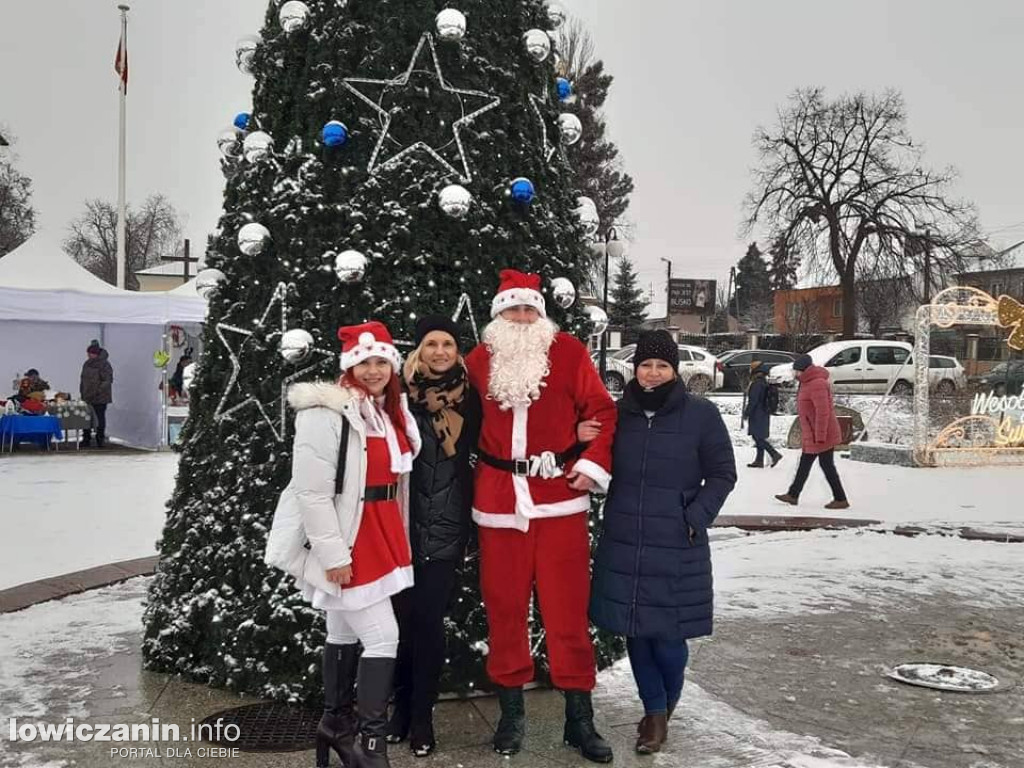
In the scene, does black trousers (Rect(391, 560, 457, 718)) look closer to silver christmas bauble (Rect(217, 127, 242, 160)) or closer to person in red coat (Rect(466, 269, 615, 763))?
person in red coat (Rect(466, 269, 615, 763))

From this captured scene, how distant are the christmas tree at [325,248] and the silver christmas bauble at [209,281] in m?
0.01

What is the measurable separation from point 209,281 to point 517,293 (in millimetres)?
1535

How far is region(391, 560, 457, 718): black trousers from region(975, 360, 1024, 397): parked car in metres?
12.5

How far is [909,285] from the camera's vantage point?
132 ft

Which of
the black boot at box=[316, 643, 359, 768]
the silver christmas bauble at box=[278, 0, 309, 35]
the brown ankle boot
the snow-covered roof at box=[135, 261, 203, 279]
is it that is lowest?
the brown ankle boot

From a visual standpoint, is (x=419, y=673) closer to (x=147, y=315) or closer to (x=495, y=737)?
(x=495, y=737)

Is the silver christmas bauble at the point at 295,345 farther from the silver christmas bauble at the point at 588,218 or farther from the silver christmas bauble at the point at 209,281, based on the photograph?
the silver christmas bauble at the point at 588,218

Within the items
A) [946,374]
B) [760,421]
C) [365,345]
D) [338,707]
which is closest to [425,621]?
[338,707]

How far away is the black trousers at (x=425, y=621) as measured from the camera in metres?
3.70

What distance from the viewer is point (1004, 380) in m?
14.1

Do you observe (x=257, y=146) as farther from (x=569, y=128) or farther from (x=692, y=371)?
(x=692, y=371)

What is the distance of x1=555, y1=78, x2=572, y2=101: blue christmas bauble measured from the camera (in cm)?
488

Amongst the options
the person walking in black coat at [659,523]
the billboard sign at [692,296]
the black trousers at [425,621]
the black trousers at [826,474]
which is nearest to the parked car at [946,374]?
the black trousers at [826,474]

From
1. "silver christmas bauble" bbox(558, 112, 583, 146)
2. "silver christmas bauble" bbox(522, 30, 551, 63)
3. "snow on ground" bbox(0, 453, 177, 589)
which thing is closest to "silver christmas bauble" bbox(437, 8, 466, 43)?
"silver christmas bauble" bbox(522, 30, 551, 63)
